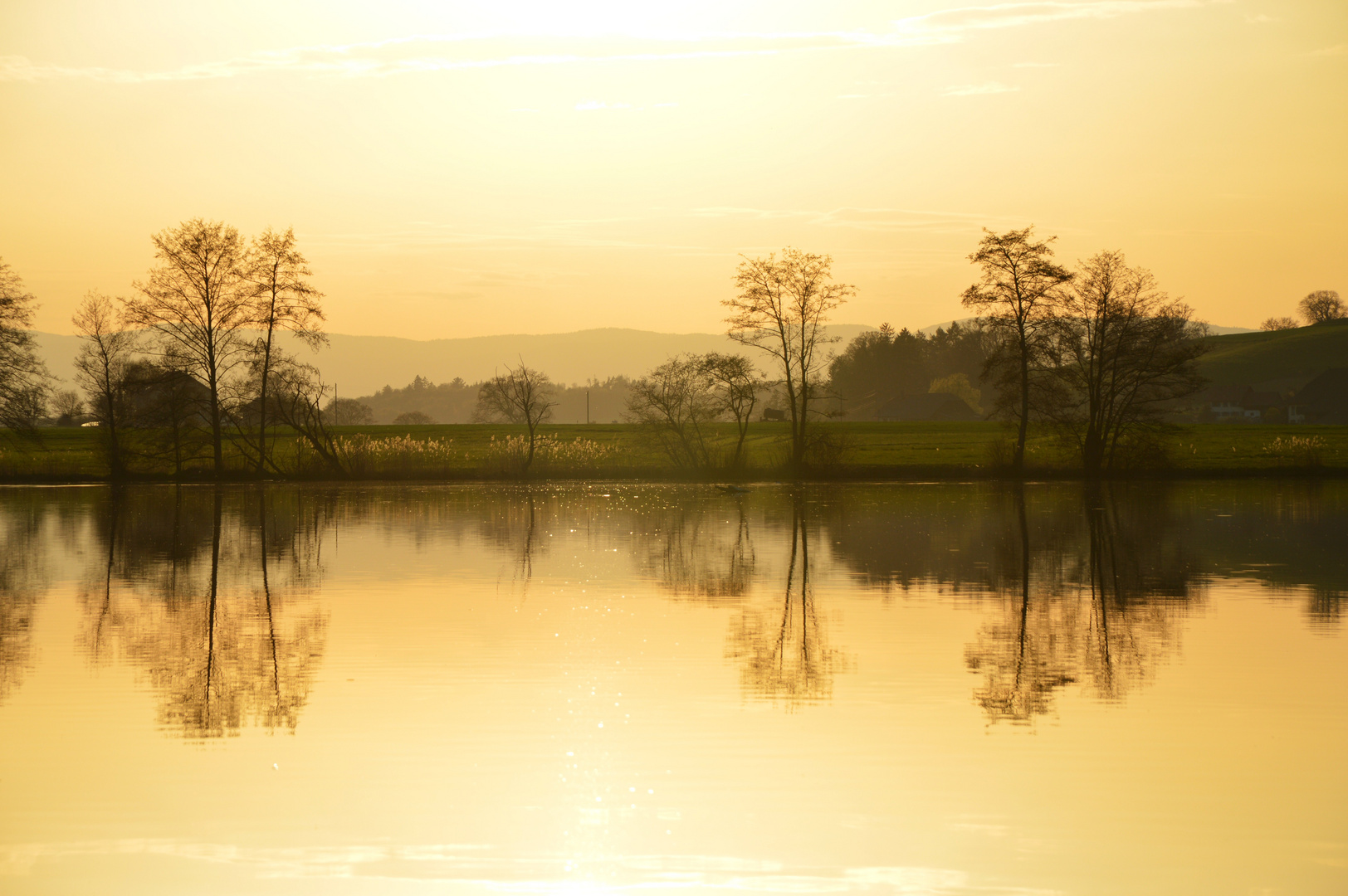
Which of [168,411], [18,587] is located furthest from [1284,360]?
[18,587]

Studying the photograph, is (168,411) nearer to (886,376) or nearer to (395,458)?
(395,458)

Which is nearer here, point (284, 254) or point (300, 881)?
point (300, 881)

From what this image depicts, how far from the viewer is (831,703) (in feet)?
38.4

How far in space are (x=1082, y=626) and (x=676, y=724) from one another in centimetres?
748

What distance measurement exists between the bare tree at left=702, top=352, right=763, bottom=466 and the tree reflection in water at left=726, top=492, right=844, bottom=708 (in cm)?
3553

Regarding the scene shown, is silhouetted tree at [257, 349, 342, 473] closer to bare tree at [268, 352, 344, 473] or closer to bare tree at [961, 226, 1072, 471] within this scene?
bare tree at [268, 352, 344, 473]

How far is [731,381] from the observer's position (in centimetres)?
5566

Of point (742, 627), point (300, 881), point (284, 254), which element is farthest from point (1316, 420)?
point (300, 881)

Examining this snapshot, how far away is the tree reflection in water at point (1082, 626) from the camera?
1241cm

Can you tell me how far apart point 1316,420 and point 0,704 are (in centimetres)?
16647

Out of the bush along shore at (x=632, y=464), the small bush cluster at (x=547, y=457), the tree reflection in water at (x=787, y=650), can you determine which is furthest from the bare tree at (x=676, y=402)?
the tree reflection in water at (x=787, y=650)

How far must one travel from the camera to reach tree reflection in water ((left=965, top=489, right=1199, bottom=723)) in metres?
12.4

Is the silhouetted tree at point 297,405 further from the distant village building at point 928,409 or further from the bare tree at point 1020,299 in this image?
the distant village building at point 928,409

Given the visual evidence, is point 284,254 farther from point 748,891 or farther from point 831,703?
point 748,891
